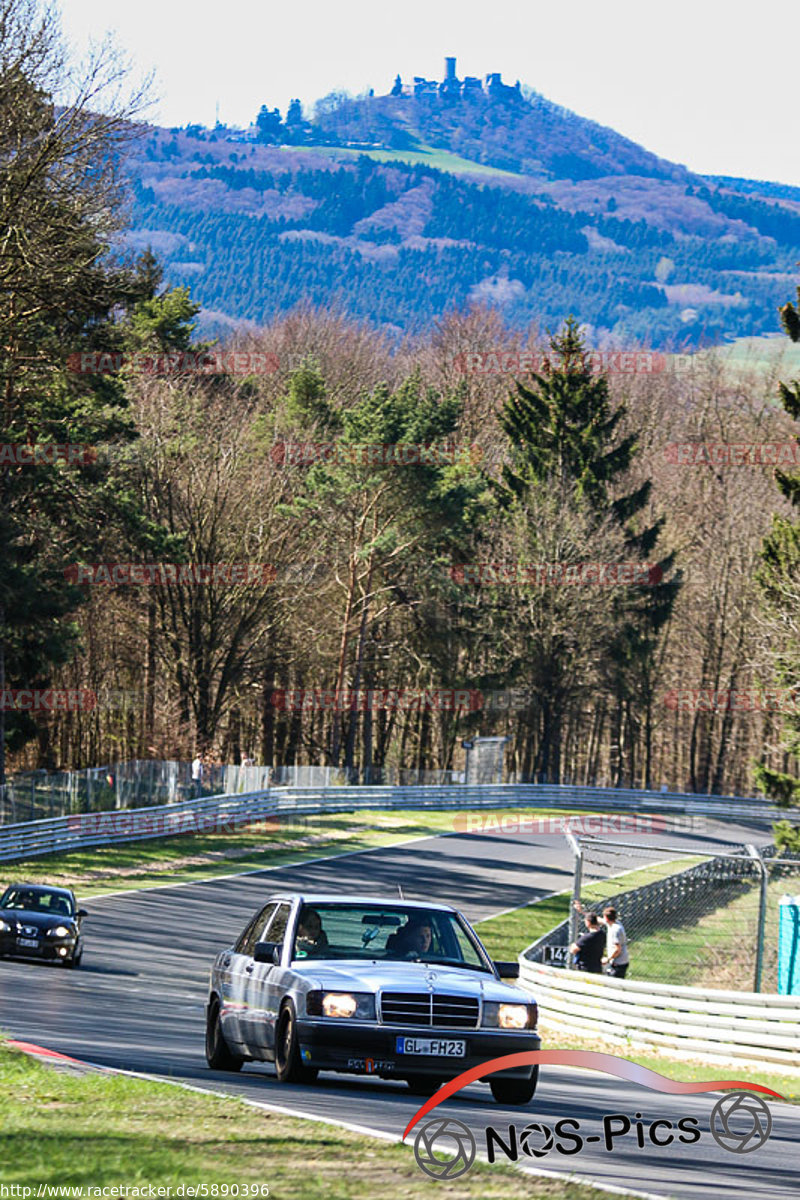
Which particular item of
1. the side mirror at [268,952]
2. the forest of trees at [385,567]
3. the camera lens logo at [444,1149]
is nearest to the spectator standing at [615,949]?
the side mirror at [268,952]

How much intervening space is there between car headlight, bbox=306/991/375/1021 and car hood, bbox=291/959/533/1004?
5 cm

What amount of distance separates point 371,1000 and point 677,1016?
28.4 ft

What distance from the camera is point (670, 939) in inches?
953

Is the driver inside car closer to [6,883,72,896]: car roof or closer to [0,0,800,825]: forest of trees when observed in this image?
[6,883,72,896]: car roof

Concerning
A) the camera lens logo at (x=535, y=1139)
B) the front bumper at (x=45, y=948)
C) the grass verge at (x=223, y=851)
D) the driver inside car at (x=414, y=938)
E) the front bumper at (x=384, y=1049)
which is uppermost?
the driver inside car at (x=414, y=938)

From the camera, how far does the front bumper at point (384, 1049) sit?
34.5 feet

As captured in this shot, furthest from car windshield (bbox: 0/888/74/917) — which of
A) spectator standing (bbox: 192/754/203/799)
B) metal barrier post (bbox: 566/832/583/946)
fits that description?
spectator standing (bbox: 192/754/203/799)

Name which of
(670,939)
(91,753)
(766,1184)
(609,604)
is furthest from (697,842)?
(766,1184)

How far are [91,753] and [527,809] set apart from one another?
1857 centimetres

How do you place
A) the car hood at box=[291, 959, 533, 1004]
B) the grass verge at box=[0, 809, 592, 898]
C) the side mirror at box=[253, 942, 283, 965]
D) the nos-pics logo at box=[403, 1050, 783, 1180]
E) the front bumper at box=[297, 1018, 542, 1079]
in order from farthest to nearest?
1. the grass verge at box=[0, 809, 592, 898]
2. the side mirror at box=[253, 942, 283, 965]
3. the car hood at box=[291, 959, 533, 1004]
4. the front bumper at box=[297, 1018, 542, 1079]
5. the nos-pics logo at box=[403, 1050, 783, 1180]

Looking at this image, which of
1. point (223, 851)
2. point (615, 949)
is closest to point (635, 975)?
point (615, 949)

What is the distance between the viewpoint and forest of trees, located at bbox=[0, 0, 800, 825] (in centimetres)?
4875

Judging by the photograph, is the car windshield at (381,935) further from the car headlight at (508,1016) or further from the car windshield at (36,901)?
the car windshield at (36,901)

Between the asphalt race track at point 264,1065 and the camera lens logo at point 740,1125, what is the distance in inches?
4.7
